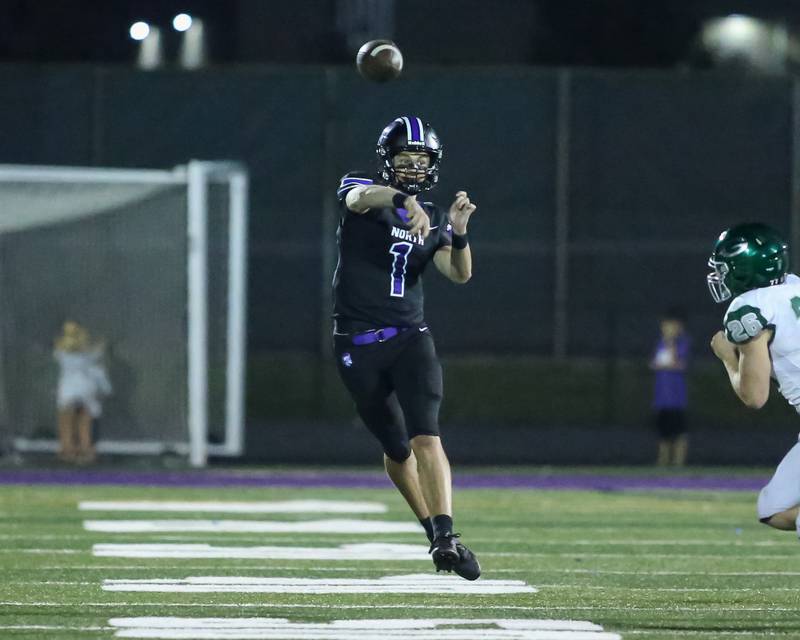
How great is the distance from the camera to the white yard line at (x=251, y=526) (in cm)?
Answer: 1012

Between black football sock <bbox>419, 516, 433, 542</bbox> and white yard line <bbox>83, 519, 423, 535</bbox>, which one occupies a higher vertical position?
black football sock <bbox>419, 516, 433, 542</bbox>

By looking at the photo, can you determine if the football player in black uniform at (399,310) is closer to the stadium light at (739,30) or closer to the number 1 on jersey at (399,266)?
the number 1 on jersey at (399,266)

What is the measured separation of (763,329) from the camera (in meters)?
6.26

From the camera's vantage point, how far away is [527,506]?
12039 millimetres

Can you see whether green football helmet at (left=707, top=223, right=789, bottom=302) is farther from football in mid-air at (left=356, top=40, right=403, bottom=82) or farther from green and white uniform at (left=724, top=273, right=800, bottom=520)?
football in mid-air at (left=356, top=40, right=403, bottom=82)

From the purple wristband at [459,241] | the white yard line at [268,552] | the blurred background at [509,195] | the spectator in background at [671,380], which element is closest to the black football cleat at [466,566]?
the purple wristband at [459,241]

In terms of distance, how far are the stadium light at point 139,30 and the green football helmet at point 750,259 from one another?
19665 millimetres

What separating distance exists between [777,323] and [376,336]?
5.91 ft

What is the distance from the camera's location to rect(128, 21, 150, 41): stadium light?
25295 mm

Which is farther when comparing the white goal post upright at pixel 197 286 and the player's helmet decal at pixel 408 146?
the white goal post upright at pixel 197 286

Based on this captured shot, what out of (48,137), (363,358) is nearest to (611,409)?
(48,137)

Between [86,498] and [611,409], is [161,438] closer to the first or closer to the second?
[86,498]

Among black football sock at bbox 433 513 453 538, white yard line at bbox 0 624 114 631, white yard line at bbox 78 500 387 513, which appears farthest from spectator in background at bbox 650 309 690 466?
white yard line at bbox 0 624 114 631

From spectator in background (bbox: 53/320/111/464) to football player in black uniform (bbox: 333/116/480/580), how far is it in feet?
23.7
